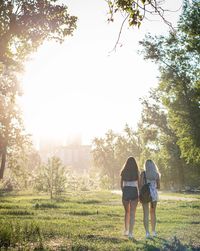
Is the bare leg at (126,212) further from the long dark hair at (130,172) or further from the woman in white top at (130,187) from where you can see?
the long dark hair at (130,172)

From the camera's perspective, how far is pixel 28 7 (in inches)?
760

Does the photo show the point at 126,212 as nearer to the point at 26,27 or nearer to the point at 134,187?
the point at 134,187

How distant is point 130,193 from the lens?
12352mm

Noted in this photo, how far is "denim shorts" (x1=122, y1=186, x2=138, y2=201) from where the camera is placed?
40.4ft

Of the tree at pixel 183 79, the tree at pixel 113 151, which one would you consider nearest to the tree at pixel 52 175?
the tree at pixel 183 79

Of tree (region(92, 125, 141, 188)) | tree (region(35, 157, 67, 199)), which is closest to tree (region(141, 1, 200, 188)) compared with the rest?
tree (region(35, 157, 67, 199))

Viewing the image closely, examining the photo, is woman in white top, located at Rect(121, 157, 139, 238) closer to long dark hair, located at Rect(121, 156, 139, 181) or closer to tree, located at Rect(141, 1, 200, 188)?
long dark hair, located at Rect(121, 156, 139, 181)

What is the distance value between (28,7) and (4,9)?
4.58 ft

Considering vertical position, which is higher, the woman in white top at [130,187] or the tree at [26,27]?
the tree at [26,27]

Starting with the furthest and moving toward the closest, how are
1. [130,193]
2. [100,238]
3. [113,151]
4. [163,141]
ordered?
[113,151] → [163,141] → [130,193] → [100,238]

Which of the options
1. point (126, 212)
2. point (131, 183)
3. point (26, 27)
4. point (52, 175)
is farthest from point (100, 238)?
point (52, 175)

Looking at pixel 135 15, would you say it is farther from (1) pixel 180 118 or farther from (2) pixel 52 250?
(1) pixel 180 118

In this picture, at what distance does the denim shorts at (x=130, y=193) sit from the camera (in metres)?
12.3

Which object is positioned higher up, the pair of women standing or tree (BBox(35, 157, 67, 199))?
tree (BBox(35, 157, 67, 199))
